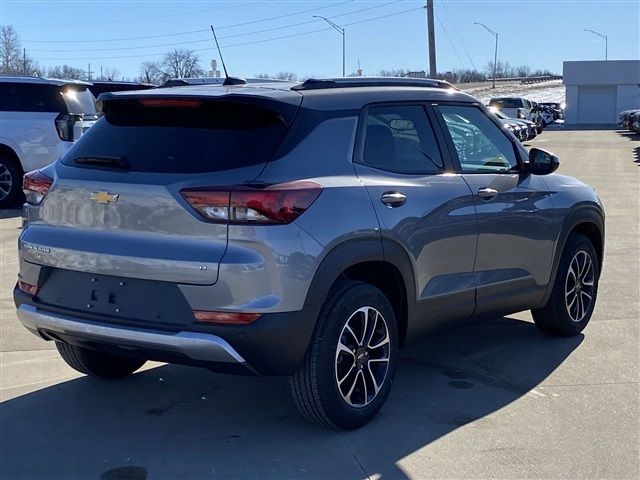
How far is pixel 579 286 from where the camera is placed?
20.8ft

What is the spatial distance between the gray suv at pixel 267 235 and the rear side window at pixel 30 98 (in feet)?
30.3

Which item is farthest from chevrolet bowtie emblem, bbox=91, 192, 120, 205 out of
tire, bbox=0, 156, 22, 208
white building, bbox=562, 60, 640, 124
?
white building, bbox=562, 60, 640, 124

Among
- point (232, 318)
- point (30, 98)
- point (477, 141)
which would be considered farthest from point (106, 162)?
point (30, 98)

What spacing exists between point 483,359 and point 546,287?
2.28 ft

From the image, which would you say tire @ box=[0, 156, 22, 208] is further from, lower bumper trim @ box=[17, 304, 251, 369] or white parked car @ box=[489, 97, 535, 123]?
white parked car @ box=[489, 97, 535, 123]

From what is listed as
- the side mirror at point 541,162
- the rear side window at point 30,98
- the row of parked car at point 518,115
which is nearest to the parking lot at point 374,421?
the side mirror at point 541,162

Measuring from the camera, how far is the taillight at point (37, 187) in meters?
4.50

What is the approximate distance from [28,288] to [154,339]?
101 centimetres

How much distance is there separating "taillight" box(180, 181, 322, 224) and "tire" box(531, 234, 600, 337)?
291 centimetres

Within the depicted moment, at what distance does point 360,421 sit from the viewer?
4.46 metres

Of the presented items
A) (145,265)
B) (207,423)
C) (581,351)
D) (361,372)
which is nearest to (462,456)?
(361,372)

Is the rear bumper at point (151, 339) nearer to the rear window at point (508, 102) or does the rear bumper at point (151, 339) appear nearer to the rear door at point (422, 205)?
the rear door at point (422, 205)

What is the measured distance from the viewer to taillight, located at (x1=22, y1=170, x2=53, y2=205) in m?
4.50

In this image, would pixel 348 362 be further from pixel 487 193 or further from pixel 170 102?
pixel 170 102
